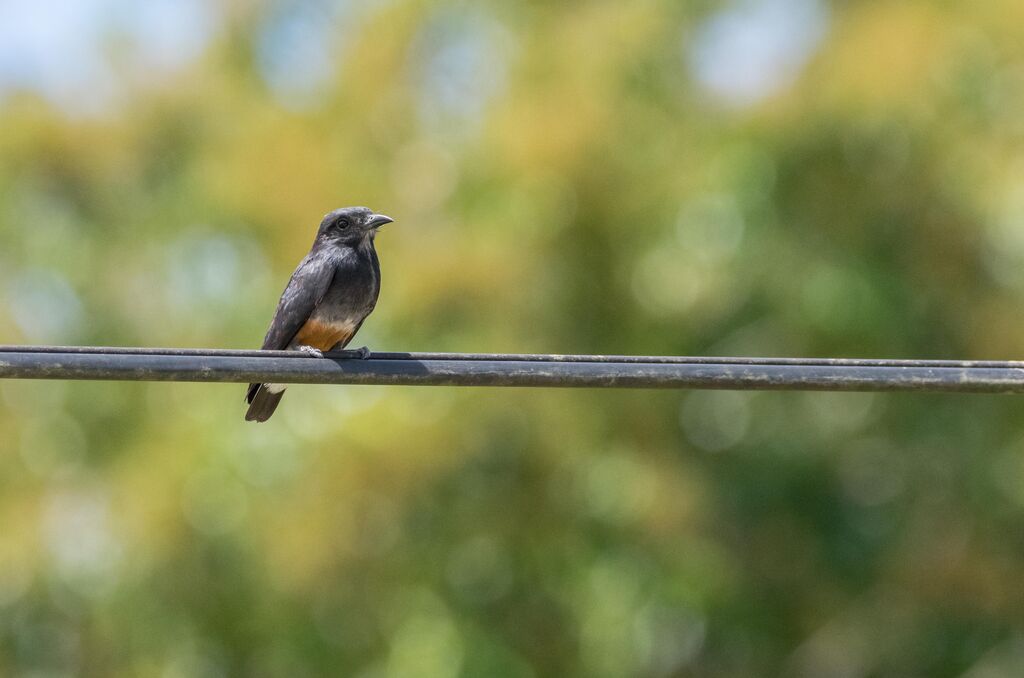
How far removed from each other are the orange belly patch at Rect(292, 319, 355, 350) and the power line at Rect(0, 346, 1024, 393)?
6.80 ft

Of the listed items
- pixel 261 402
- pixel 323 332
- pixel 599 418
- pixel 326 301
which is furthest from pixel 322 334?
pixel 599 418

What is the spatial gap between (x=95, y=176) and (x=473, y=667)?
808 centimetres

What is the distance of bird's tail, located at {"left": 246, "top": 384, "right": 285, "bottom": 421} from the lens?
686cm

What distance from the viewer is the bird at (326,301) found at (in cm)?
671

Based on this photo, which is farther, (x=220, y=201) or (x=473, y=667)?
(x=220, y=201)

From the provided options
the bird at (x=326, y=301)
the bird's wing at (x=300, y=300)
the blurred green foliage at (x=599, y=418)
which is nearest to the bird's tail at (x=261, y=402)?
the bird at (x=326, y=301)

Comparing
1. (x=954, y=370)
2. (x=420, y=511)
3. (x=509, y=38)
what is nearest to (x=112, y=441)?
(x=420, y=511)

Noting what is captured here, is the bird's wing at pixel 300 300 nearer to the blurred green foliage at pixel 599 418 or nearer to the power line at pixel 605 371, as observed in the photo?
the power line at pixel 605 371

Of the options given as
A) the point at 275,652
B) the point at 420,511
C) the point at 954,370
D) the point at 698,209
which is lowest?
the point at 275,652

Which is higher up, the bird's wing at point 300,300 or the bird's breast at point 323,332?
the bird's wing at point 300,300

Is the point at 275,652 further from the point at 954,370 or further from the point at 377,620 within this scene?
the point at 954,370

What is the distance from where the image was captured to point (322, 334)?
674 centimetres

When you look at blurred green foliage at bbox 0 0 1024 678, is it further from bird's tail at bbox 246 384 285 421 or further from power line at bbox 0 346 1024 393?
power line at bbox 0 346 1024 393

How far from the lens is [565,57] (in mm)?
15344
